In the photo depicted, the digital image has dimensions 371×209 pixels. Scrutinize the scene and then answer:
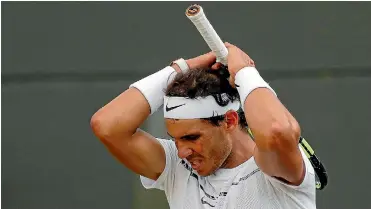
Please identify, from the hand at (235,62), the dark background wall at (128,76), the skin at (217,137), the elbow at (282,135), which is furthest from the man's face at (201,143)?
the dark background wall at (128,76)

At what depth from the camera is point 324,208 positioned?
5.53 meters

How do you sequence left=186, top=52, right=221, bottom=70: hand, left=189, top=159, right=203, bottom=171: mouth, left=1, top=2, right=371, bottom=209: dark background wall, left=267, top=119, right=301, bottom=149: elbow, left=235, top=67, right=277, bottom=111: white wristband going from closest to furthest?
left=267, top=119, right=301, bottom=149: elbow → left=235, top=67, right=277, bottom=111: white wristband → left=189, top=159, right=203, bottom=171: mouth → left=186, top=52, right=221, bottom=70: hand → left=1, top=2, right=371, bottom=209: dark background wall

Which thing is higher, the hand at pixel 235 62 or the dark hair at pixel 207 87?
the hand at pixel 235 62

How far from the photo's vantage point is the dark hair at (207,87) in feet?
10.2

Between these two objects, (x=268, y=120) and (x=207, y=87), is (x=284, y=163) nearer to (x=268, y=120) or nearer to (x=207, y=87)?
(x=268, y=120)

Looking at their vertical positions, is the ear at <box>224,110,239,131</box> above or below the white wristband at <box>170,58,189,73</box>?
below

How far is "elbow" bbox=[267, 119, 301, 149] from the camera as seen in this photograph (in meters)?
2.70

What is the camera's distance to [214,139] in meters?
3.09

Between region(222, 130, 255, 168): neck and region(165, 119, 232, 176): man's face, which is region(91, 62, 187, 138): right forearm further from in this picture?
region(222, 130, 255, 168): neck

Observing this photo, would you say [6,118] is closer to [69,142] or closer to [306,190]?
[69,142]

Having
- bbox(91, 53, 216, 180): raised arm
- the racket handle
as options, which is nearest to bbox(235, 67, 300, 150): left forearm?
the racket handle

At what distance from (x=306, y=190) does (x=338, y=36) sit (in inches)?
108

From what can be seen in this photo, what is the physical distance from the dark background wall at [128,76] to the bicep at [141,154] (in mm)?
2111

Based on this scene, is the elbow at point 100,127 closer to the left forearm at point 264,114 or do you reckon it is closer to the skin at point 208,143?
the skin at point 208,143
